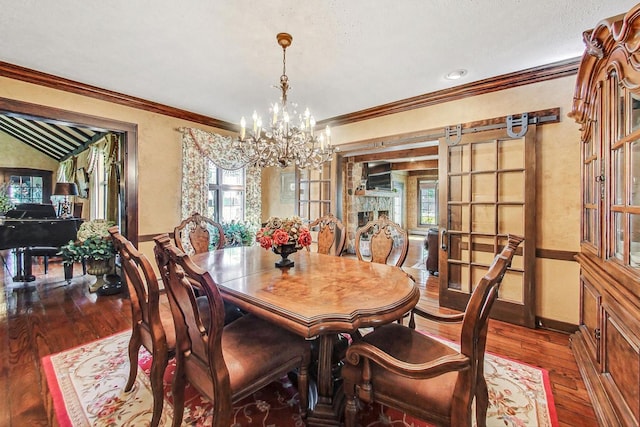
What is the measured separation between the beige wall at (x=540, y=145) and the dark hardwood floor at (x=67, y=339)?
520 millimetres

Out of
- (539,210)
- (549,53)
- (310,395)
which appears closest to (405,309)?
(310,395)

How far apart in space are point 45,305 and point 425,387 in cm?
440

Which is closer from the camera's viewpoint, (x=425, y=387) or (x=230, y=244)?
(x=425, y=387)

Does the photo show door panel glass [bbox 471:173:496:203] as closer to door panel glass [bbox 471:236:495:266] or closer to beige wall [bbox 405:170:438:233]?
door panel glass [bbox 471:236:495:266]

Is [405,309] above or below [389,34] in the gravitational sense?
below

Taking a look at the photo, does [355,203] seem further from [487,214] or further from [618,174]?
[618,174]

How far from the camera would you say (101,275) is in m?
3.90

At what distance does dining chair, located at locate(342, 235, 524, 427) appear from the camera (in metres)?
1.07

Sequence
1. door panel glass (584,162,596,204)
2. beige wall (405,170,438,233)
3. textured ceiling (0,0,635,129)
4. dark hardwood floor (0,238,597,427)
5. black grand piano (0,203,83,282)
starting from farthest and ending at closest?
beige wall (405,170,438,233)
black grand piano (0,203,83,282)
door panel glass (584,162,596,204)
textured ceiling (0,0,635,129)
dark hardwood floor (0,238,597,427)

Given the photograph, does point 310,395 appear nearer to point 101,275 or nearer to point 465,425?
point 465,425

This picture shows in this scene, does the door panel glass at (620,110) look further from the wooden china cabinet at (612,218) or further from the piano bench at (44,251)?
the piano bench at (44,251)

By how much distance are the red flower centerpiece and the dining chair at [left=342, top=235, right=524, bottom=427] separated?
0.95 meters

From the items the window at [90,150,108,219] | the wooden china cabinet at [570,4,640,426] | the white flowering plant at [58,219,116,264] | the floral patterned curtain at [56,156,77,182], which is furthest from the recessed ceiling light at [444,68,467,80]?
the floral patterned curtain at [56,156,77,182]

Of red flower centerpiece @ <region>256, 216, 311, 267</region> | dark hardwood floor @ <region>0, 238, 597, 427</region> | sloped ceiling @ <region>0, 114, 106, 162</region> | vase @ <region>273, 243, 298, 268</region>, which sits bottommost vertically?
dark hardwood floor @ <region>0, 238, 597, 427</region>
